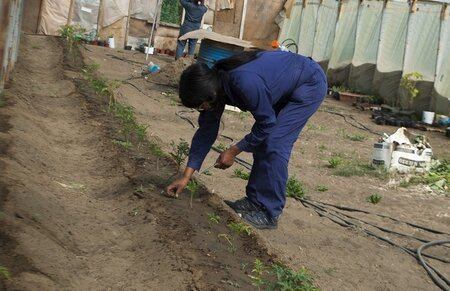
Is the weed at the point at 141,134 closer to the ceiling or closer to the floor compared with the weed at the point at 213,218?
Result: closer to the ceiling

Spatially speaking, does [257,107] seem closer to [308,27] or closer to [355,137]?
[355,137]

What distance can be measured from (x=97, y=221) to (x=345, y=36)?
14837 millimetres

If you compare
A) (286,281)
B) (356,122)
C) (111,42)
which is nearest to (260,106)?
(286,281)

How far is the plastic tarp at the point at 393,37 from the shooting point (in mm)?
17172

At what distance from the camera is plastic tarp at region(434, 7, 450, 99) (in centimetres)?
1553

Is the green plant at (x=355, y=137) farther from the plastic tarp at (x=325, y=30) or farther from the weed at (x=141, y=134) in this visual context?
the plastic tarp at (x=325, y=30)

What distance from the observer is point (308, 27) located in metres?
21.6

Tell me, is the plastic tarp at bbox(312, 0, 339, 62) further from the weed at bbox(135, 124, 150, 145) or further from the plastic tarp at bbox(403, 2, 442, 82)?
the weed at bbox(135, 124, 150, 145)

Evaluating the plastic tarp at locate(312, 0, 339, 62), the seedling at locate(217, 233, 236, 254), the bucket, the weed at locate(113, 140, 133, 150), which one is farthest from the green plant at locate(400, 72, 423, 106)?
the seedling at locate(217, 233, 236, 254)

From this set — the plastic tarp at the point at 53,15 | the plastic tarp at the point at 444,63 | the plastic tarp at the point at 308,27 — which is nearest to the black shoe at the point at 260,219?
the plastic tarp at the point at 444,63

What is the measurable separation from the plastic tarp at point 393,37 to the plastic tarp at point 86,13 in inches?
400

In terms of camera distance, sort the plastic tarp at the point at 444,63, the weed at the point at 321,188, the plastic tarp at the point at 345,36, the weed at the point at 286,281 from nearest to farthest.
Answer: the weed at the point at 286,281 < the weed at the point at 321,188 < the plastic tarp at the point at 444,63 < the plastic tarp at the point at 345,36

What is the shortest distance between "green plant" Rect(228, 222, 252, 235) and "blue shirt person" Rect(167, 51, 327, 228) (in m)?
0.25

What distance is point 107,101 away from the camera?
37.0 feet
